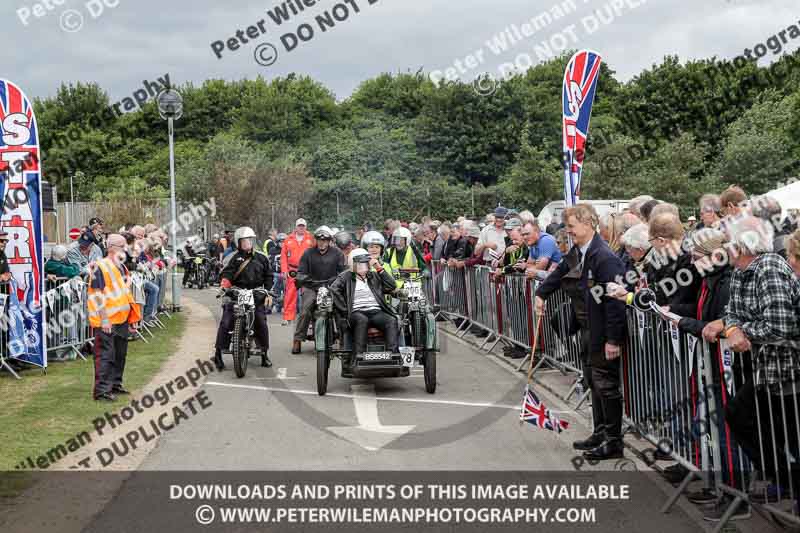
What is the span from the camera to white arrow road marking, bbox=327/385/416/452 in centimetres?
831

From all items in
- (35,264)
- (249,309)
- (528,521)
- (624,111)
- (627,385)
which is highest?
(624,111)

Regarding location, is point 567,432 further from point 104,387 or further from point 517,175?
point 517,175

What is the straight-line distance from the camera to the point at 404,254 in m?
15.5

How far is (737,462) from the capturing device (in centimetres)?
598

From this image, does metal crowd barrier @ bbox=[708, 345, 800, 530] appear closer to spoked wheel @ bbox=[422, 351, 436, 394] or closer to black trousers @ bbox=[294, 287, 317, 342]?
spoked wheel @ bbox=[422, 351, 436, 394]

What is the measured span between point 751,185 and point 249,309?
31.9 m

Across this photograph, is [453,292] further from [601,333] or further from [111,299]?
[601,333]

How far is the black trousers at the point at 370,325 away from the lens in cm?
1103

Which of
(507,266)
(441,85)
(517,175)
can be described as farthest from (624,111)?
(507,266)

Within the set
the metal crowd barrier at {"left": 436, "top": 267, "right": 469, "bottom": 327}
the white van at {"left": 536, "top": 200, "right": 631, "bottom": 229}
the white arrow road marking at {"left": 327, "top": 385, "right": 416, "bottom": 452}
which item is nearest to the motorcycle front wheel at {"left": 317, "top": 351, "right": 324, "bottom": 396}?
the white arrow road marking at {"left": 327, "top": 385, "right": 416, "bottom": 452}

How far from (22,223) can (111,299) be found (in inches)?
124

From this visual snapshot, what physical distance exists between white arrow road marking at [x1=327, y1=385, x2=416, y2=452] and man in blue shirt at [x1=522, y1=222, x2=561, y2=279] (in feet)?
11.8

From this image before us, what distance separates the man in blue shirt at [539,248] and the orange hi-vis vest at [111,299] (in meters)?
5.33

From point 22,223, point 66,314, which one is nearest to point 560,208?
point 66,314
